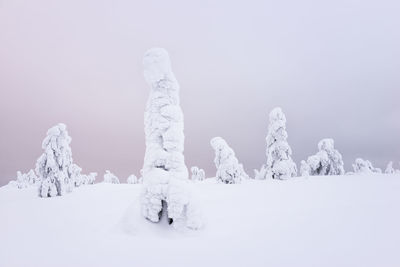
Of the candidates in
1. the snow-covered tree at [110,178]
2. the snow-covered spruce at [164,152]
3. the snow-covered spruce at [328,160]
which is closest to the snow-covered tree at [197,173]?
the snow-covered tree at [110,178]

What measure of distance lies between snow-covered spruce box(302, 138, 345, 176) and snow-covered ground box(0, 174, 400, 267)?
59.6ft

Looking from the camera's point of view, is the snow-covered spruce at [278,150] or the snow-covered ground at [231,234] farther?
the snow-covered spruce at [278,150]

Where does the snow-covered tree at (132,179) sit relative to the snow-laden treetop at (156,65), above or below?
below

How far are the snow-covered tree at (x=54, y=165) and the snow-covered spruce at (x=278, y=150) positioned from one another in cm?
2223

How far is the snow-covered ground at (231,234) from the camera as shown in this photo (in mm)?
8375

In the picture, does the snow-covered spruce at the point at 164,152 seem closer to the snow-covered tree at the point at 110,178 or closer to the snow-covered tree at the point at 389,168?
the snow-covered tree at the point at 389,168

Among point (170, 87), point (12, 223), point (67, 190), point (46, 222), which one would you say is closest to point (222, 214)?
point (170, 87)

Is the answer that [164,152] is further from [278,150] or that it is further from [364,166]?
[364,166]

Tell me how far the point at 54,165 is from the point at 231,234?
22090mm

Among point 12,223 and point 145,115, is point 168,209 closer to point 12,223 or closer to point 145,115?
point 145,115

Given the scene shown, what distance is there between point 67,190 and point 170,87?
2016 cm

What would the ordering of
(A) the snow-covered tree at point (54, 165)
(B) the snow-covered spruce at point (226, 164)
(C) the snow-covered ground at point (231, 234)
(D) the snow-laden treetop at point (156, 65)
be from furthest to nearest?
(B) the snow-covered spruce at point (226, 164) < (A) the snow-covered tree at point (54, 165) < (D) the snow-laden treetop at point (156, 65) < (C) the snow-covered ground at point (231, 234)

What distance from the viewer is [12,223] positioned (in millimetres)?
15508

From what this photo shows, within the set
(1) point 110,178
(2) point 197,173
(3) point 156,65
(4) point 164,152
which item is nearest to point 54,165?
(4) point 164,152
